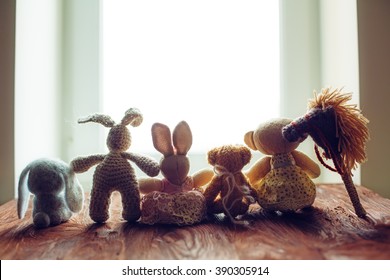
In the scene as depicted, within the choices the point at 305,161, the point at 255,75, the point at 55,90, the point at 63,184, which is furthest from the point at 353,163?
the point at 55,90

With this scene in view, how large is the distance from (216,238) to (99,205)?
0.23 m

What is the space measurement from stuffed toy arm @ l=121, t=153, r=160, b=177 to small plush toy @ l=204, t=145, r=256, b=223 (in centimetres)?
11

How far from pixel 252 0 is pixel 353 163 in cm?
80

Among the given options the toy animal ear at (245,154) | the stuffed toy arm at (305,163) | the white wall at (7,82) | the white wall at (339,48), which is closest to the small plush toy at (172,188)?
the toy animal ear at (245,154)

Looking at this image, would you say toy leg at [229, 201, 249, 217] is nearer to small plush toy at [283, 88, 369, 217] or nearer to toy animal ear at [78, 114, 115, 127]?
small plush toy at [283, 88, 369, 217]

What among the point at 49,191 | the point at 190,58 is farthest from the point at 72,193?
the point at 190,58

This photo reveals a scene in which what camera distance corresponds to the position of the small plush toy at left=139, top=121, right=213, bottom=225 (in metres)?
0.68

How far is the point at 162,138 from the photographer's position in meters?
0.71

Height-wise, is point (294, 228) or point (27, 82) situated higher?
point (27, 82)

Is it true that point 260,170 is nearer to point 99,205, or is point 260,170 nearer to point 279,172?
point 279,172

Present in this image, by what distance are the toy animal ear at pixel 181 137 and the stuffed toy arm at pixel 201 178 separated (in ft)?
0.25

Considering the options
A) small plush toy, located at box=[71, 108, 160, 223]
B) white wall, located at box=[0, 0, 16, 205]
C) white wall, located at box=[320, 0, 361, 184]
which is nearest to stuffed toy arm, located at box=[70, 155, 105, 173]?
small plush toy, located at box=[71, 108, 160, 223]
